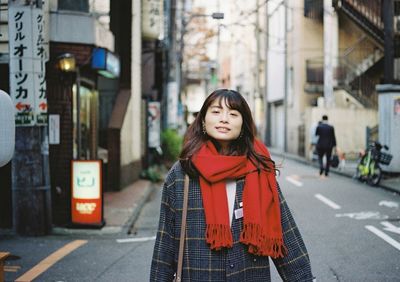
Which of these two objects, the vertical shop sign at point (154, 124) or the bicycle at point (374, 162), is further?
the vertical shop sign at point (154, 124)

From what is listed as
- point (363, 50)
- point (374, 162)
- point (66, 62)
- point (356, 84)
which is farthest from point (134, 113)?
point (363, 50)

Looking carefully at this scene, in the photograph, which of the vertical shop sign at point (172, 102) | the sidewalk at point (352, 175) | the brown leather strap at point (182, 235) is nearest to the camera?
the brown leather strap at point (182, 235)

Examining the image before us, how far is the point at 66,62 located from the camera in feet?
31.2

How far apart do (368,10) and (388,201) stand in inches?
569

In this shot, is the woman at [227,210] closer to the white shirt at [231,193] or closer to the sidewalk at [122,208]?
the white shirt at [231,193]

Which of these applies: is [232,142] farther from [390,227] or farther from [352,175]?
[352,175]

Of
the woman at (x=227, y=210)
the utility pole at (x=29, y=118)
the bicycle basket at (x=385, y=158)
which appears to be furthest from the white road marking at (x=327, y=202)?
the woman at (x=227, y=210)

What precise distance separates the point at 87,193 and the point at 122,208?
2.21 m

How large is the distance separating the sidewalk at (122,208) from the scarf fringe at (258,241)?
659cm

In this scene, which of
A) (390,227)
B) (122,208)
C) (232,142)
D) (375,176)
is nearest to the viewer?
(232,142)

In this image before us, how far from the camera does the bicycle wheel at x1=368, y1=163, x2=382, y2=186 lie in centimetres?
1480

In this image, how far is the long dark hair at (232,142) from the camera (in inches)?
110

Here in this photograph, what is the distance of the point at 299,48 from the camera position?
96.5 ft

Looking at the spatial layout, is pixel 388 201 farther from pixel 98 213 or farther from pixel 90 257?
pixel 90 257
